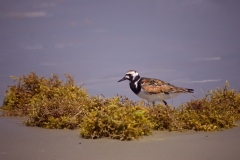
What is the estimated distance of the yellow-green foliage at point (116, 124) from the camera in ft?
21.6

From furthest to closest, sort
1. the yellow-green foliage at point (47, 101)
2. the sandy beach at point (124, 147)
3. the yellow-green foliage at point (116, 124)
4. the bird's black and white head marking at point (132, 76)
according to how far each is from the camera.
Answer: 1. the bird's black and white head marking at point (132, 76)
2. the yellow-green foliage at point (47, 101)
3. the yellow-green foliage at point (116, 124)
4. the sandy beach at point (124, 147)

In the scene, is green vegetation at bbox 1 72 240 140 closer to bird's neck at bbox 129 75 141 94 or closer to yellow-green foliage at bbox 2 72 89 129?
yellow-green foliage at bbox 2 72 89 129

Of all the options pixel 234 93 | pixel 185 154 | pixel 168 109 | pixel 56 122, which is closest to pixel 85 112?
pixel 56 122

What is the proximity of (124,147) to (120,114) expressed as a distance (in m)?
1.01

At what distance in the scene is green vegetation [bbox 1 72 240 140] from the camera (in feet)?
22.2

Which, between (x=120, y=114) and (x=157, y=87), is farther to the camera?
(x=157, y=87)

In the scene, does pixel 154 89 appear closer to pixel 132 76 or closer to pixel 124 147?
pixel 132 76

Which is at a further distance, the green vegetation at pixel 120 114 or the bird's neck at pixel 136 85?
the bird's neck at pixel 136 85

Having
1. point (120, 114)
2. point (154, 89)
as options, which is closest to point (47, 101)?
point (120, 114)

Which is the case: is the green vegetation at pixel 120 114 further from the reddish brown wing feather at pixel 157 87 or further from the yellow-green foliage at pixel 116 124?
the reddish brown wing feather at pixel 157 87

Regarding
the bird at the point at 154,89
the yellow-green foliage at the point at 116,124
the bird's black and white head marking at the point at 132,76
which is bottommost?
the yellow-green foliage at the point at 116,124

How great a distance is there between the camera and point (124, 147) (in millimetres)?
5918

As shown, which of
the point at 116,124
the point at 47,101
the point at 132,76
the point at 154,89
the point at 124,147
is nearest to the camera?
the point at 124,147

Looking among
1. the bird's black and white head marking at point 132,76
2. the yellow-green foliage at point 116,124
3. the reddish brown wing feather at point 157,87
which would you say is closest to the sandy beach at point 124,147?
the yellow-green foliage at point 116,124
